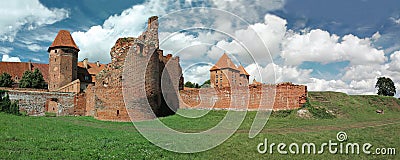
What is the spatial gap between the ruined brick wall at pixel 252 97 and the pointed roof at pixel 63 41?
3150cm

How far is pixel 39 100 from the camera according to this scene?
80.2 ft

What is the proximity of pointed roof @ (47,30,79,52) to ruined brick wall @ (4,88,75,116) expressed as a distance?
2652 centimetres

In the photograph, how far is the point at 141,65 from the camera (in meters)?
19.4

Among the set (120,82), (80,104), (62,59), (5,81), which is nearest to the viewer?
(120,82)

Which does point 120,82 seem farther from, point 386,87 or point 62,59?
point 386,87

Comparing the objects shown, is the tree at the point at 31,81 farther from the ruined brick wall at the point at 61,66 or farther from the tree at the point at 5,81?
the ruined brick wall at the point at 61,66

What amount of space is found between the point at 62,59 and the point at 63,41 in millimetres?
3209

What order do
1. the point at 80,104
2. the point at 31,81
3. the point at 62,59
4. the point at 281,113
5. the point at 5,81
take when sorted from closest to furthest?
the point at 281,113 < the point at 80,104 < the point at 5,81 < the point at 62,59 < the point at 31,81

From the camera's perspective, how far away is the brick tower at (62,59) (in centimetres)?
4906

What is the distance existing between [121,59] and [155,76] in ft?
9.12

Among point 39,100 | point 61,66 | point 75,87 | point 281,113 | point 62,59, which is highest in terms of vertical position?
point 62,59

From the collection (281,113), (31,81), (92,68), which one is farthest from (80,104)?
(92,68)

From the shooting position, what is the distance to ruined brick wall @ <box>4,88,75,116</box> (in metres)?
23.4

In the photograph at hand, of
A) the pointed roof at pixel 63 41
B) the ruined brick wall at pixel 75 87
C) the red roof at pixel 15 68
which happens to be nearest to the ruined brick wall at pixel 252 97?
the ruined brick wall at pixel 75 87
